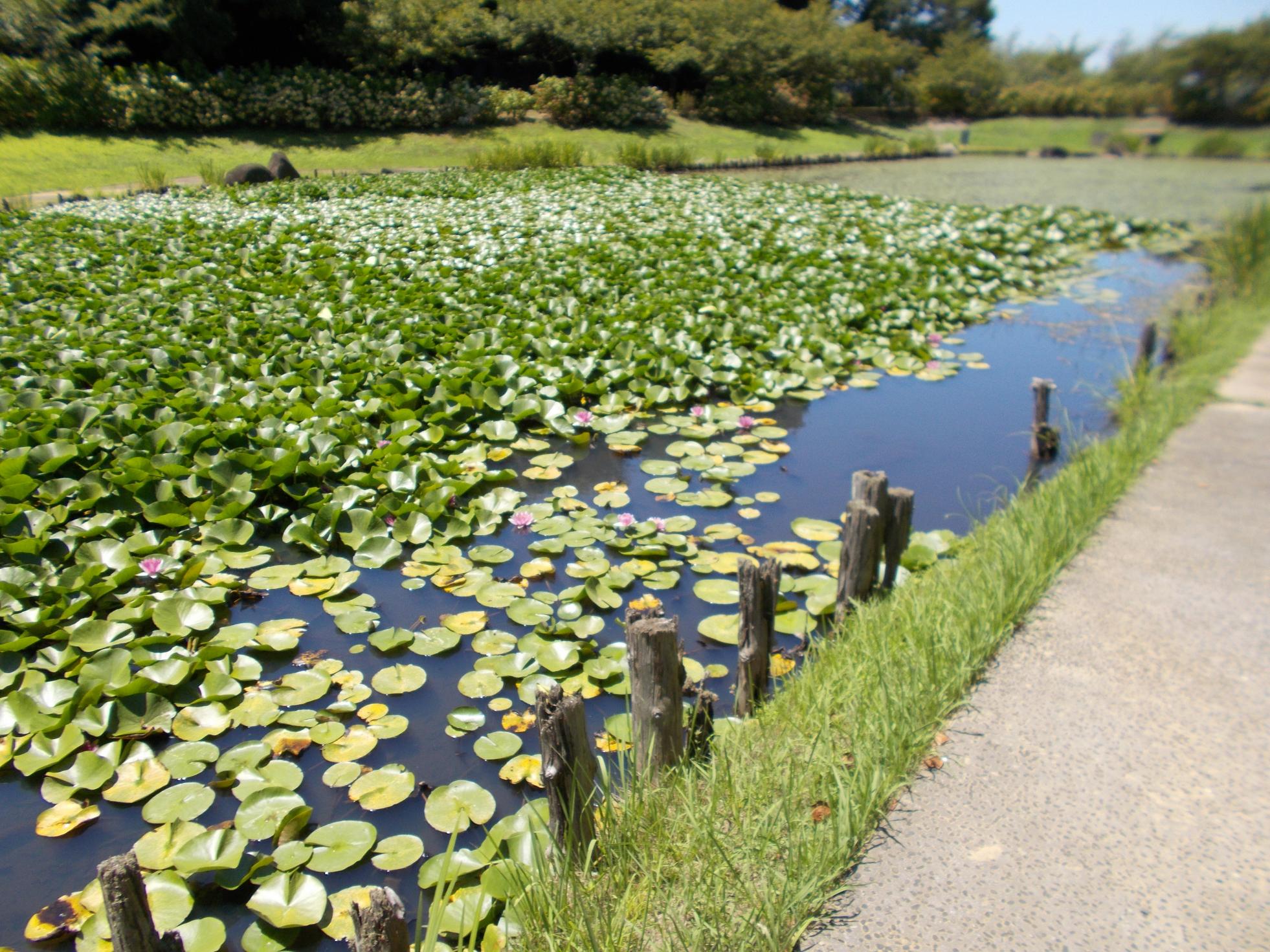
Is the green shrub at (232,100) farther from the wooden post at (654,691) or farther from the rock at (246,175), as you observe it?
the wooden post at (654,691)

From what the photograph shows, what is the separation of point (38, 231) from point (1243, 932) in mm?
10180

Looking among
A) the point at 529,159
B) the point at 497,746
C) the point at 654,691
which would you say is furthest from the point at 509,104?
the point at 654,691

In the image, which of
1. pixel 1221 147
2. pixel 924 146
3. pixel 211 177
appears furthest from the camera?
pixel 924 146

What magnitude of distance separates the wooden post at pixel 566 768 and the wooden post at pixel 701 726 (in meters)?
0.40

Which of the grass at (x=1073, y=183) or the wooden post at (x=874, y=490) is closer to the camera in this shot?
the wooden post at (x=874, y=490)

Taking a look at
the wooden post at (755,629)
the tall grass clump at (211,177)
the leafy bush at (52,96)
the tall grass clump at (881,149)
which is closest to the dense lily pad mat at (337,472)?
the wooden post at (755,629)

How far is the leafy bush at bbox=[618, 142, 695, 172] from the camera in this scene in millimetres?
16016

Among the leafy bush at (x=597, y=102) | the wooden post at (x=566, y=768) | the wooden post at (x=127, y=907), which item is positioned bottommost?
the wooden post at (x=566, y=768)

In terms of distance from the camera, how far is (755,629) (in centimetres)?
238

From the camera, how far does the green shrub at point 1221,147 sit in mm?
16078

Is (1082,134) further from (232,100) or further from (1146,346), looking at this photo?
(1146,346)

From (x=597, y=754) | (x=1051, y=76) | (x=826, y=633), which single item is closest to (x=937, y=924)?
(x=597, y=754)

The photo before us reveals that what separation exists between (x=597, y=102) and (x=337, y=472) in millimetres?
20129

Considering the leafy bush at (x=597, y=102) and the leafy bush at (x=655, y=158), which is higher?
the leafy bush at (x=597, y=102)
